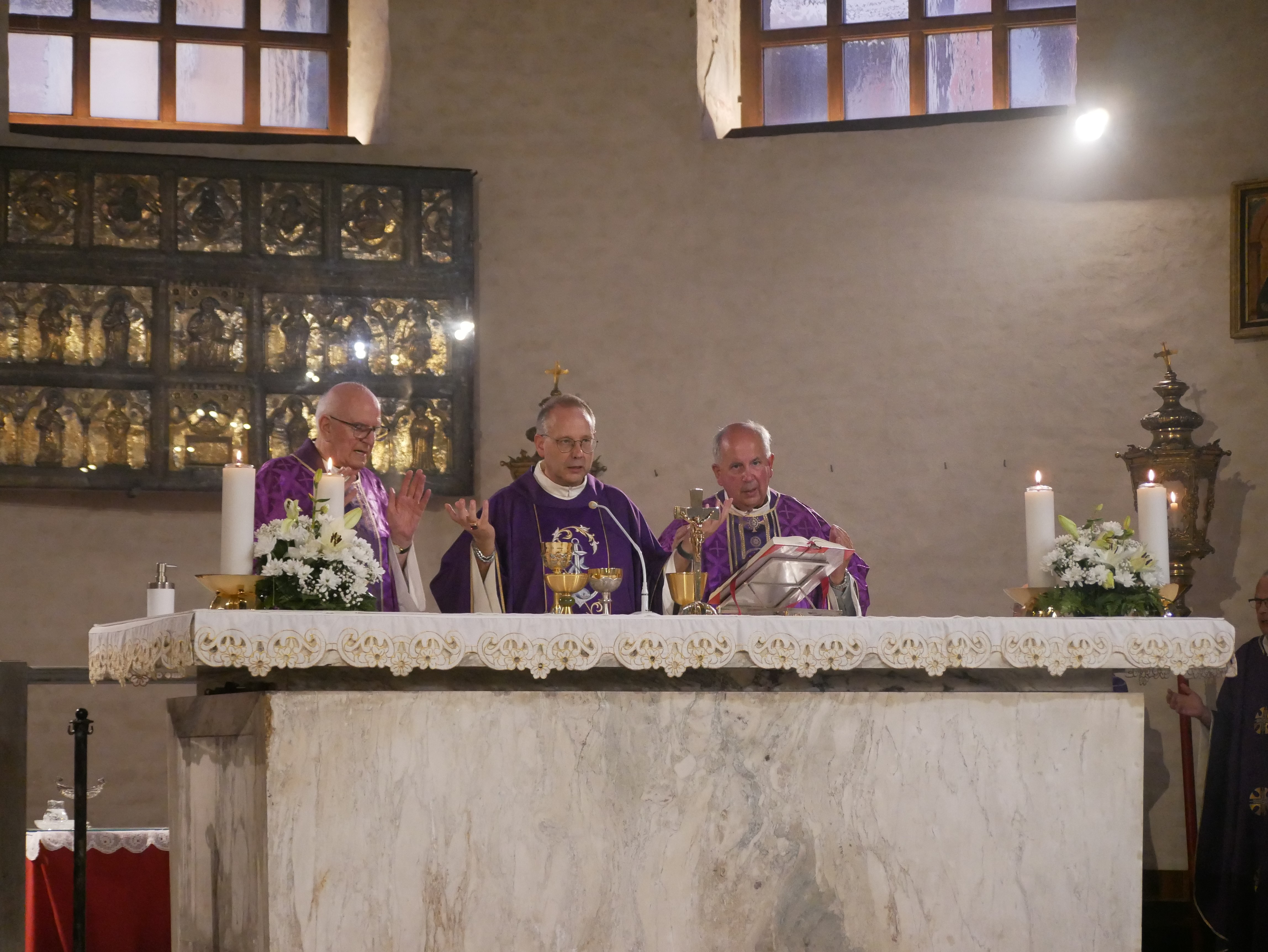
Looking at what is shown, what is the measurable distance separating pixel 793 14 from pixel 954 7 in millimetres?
951

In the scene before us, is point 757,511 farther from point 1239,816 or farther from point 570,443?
point 1239,816

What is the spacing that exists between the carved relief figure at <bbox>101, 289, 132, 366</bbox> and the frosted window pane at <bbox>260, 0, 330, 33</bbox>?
6.48ft

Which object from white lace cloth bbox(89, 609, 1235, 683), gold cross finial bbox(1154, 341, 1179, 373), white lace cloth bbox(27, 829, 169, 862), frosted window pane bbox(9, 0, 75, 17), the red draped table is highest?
frosted window pane bbox(9, 0, 75, 17)

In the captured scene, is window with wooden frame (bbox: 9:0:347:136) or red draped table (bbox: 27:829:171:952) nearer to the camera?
red draped table (bbox: 27:829:171:952)

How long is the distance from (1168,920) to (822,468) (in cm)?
294

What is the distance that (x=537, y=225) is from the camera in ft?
26.9

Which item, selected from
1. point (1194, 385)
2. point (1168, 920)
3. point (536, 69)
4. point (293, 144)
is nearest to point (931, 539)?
point (1194, 385)

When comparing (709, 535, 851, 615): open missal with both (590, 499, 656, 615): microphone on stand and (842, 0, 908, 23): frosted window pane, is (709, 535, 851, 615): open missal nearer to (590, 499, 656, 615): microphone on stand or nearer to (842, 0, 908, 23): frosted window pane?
(590, 499, 656, 615): microphone on stand

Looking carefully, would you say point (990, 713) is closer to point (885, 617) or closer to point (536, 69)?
point (885, 617)

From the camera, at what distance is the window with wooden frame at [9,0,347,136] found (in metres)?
8.16

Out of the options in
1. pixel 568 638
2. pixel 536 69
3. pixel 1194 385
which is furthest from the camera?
pixel 536 69

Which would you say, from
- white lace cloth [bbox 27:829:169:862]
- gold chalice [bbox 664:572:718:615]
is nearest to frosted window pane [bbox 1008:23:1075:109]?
gold chalice [bbox 664:572:718:615]

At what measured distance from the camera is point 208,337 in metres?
7.71

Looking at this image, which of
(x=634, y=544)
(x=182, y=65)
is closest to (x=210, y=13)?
(x=182, y=65)
